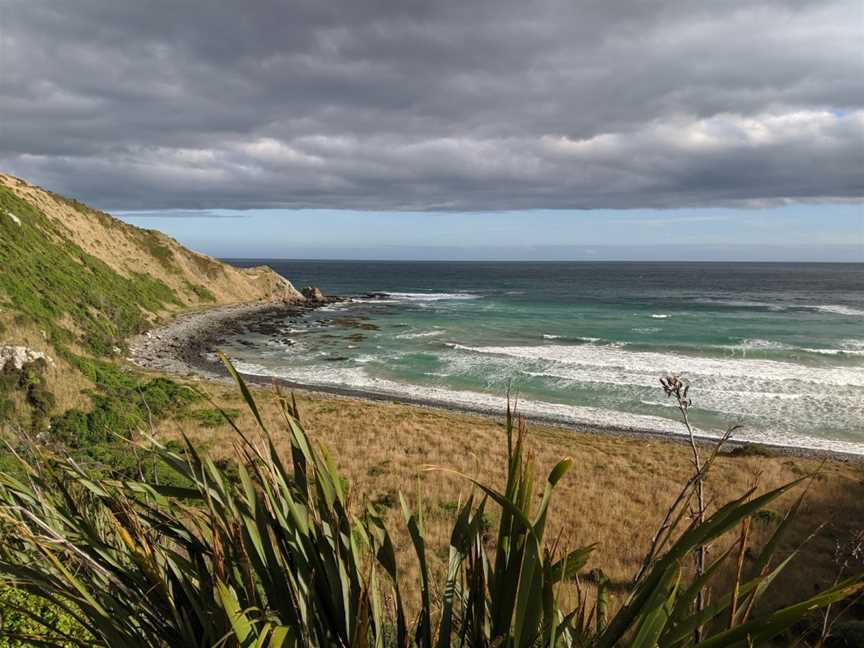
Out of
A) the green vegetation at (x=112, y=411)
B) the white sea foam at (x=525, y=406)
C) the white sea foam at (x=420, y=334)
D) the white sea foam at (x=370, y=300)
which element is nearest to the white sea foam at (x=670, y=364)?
the white sea foam at (x=420, y=334)

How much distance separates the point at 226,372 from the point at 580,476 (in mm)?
22514

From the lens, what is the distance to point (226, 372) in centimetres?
3106

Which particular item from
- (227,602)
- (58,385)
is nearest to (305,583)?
(227,602)

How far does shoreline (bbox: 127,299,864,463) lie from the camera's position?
21641 mm

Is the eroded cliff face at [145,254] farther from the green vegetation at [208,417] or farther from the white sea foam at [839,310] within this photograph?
the white sea foam at [839,310]

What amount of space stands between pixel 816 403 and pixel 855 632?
78.4ft

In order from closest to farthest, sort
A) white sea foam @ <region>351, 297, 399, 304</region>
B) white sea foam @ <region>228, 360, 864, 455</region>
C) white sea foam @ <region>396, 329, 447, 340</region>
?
white sea foam @ <region>228, 360, 864, 455</region> < white sea foam @ <region>396, 329, 447, 340</region> < white sea foam @ <region>351, 297, 399, 304</region>

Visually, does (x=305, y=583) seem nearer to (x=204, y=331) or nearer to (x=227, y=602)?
(x=227, y=602)

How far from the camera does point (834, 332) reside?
4544 cm

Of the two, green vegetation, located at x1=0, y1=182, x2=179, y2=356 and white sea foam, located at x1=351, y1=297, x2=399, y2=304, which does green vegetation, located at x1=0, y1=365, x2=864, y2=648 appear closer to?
green vegetation, located at x1=0, y1=182, x2=179, y2=356

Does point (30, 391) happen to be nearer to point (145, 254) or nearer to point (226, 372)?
point (226, 372)

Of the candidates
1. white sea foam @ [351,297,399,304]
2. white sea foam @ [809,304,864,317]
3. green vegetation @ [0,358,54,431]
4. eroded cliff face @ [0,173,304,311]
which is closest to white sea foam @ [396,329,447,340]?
eroded cliff face @ [0,173,304,311]

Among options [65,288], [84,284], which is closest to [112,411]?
[65,288]

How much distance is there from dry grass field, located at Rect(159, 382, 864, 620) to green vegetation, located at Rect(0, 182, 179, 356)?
32.4 feet
